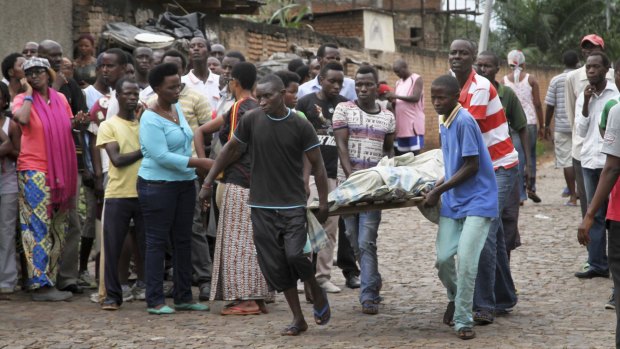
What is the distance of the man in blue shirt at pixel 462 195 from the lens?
287 inches

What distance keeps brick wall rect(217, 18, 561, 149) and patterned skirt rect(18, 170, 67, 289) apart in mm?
9658

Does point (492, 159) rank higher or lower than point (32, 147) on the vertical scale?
lower

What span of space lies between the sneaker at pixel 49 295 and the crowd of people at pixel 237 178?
15mm

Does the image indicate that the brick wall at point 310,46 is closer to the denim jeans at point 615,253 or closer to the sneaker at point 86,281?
the sneaker at point 86,281

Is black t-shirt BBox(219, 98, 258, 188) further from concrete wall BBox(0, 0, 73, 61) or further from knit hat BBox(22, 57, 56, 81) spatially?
concrete wall BBox(0, 0, 73, 61)

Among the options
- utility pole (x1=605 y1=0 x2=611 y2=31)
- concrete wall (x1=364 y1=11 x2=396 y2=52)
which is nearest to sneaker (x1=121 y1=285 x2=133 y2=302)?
concrete wall (x1=364 y1=11 x2=396 y2=52)

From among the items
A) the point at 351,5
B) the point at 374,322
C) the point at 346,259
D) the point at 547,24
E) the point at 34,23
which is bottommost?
the point at 374,322

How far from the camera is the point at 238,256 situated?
8.49 m

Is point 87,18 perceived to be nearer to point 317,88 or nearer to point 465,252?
point 317,88

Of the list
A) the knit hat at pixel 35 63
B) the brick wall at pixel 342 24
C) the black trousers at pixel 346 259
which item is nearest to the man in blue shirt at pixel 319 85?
the black trousers at pixel 346 259

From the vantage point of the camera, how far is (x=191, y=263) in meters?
9.22

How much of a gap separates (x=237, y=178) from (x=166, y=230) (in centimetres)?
71

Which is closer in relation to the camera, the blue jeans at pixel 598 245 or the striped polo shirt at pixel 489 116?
the striped polo shirt at pixel 489 116

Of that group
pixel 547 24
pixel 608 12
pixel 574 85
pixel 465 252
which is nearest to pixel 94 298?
pixel 465 252
